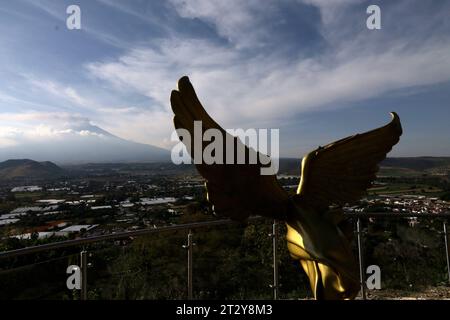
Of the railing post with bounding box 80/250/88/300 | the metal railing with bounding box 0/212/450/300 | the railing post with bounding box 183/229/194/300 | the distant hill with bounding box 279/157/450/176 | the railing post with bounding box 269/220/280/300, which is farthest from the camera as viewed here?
the distant hill with bounding box 279/157/450/176

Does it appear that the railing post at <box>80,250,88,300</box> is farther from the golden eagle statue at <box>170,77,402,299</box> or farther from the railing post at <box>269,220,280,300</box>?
the railing post at <box>269,220,280,300</box>

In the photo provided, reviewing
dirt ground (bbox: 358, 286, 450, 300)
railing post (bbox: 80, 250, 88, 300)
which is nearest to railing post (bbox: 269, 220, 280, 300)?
dirt ground (bbox: 358, 286, 450, 300)

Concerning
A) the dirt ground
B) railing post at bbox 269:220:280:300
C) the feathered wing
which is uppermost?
the feathered wing

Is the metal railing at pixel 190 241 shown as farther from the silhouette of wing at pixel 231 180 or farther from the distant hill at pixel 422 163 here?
the distant hill at pixel 422 163

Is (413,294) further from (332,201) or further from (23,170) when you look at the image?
(23,170)

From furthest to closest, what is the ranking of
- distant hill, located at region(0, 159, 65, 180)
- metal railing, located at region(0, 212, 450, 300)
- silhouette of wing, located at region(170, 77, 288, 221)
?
distant hill, located at region(0, 159, 65, 180)
metal railing, located at region(0, 212, 450, 300)
silhouette of wing, located at region(170, 77, 288, 221)

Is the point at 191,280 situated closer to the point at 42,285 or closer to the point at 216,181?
the point at 42,285
